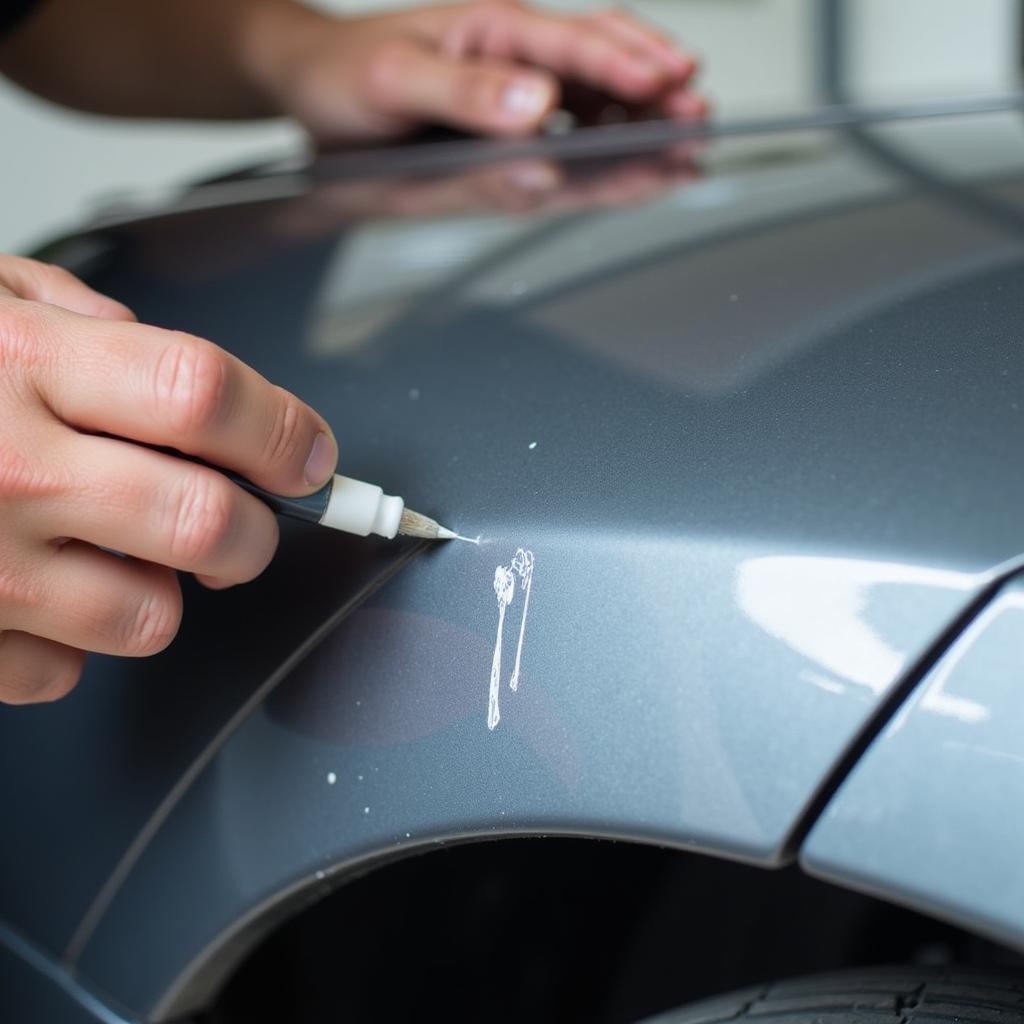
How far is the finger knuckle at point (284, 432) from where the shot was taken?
322 mm

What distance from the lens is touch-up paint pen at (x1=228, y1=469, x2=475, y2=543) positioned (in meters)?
0.34

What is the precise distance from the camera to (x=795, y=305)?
1.23 feet

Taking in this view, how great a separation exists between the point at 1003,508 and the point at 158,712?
0.28 metres

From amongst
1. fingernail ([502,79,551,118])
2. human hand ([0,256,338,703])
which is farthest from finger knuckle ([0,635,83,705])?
fingernail ([502,79,551,118])

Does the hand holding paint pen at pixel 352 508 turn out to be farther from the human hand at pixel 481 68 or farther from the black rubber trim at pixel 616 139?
the human hand at pixel 481 68

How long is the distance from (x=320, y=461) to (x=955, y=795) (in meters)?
0.19

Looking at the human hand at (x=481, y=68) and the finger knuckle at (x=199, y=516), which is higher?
the human hand at (x=481, y=68)

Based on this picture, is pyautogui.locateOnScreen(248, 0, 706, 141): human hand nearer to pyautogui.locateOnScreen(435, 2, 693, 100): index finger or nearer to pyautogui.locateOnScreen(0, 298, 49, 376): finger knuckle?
pyautogui.locateOnScreen(435, 2, 693, 100): index finger

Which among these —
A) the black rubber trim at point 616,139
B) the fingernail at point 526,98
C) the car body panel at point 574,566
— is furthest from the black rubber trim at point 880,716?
the fingernail at point 526,98

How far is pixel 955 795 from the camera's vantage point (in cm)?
24

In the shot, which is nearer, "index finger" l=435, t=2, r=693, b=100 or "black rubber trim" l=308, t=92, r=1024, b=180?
"black rubber trim" l=308, t=92, r=1024, b=180

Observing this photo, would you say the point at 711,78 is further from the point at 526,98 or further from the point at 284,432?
the point at 284,432

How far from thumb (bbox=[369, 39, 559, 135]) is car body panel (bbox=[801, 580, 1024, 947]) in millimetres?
687

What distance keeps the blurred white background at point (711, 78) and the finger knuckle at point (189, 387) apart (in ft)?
6.34
